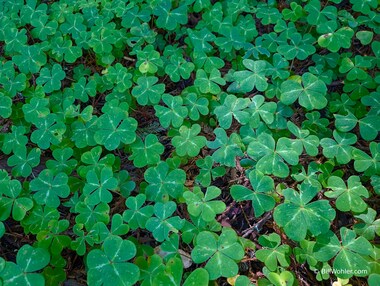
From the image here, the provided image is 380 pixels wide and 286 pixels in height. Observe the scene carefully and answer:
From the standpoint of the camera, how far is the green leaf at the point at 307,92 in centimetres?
265

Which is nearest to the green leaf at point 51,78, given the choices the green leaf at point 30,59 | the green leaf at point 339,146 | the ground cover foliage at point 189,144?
the ground cover foliage at point 189,144

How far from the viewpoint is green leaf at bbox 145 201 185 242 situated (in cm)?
219

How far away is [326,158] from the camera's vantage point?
264 centimetres

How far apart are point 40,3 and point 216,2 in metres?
2.14

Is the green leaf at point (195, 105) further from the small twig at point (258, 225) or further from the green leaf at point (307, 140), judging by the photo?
the small twig at point (258, 225)

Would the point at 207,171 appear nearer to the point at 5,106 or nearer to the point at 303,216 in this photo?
the point at 303,216

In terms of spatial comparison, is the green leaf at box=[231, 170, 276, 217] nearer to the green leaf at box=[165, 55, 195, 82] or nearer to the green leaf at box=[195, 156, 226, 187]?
the green leaf at box=[195, 156, 226, 187]

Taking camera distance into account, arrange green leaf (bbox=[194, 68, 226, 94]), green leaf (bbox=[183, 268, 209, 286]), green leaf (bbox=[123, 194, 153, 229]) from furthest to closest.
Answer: green leaf (bbox=[194, 68, 226, 94]) < green leaf (bbox=[123, 194, 153, 229]) < green leaf (bbox=[183, 268, 209, 286])

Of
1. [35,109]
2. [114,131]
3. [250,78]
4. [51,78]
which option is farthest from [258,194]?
[51,78]

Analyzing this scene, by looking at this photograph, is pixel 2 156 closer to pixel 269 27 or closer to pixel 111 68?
pixel 111 68

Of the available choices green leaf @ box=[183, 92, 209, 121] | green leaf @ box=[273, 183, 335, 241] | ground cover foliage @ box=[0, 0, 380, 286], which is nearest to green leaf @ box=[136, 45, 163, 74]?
ground cover foliage @ box=[0, 0, 380, 286]

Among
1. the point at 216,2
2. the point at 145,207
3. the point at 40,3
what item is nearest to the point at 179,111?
the point at 145,207

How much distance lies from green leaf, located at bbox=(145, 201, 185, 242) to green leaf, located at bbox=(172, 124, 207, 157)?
1.56 feet

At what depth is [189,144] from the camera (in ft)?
8.59
